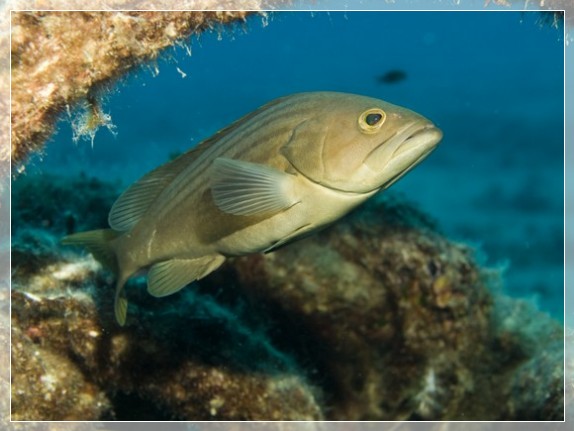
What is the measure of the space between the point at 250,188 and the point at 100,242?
4.85 feet

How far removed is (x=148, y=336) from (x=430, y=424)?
124 inches

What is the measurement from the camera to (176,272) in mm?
3123

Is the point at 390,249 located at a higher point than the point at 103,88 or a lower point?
lower

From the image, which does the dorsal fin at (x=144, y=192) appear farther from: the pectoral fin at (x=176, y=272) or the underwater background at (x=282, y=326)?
the underwater background at (x=282, y=326)

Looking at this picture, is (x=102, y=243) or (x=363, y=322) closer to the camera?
(x=102, y=243)

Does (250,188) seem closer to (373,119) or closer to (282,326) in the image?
(373,119)

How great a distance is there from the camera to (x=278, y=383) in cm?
457

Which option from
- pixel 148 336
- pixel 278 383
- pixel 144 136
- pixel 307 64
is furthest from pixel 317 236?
pixel 307 64

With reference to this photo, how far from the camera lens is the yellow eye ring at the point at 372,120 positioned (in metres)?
2.50

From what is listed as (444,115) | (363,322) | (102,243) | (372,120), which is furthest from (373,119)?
(444,115)

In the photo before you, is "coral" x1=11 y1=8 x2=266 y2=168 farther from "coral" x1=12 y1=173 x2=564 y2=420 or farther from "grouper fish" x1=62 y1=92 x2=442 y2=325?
"coral" x1=12 y1=173 x2=564 y2=420

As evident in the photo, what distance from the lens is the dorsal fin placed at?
10.5 feet

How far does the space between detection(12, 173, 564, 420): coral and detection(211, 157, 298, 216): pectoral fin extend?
213 cm

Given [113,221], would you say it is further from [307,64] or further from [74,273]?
[307,64]
